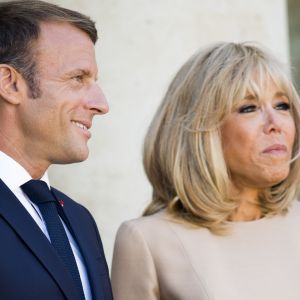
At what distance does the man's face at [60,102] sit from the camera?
114 inches

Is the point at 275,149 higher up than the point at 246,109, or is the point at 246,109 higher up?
the point at 246,109

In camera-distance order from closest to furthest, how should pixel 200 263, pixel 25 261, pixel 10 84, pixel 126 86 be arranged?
pixel 25 261 → pixel 10 84 → pixel 200 263 → pixel 126 86

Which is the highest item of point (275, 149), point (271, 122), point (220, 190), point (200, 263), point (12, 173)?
point (12, 173)

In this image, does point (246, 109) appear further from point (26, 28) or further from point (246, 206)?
point (26, 28)

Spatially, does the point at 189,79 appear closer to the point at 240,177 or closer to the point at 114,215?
the point at 240,177

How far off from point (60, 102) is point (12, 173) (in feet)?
0.99

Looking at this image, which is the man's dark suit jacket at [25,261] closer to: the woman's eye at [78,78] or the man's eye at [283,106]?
the woman's eye at [78,78]

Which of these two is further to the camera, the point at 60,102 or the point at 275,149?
the point at 275,149

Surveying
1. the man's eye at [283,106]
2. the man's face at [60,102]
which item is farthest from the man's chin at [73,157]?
the man's eye at [283,106]

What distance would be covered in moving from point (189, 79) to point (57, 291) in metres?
1.43

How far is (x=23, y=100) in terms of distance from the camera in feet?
9.48

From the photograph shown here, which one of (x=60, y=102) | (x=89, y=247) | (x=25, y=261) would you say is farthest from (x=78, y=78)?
(x=25, y=261)

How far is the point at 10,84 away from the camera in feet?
9.51

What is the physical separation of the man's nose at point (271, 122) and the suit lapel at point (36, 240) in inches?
48.7
